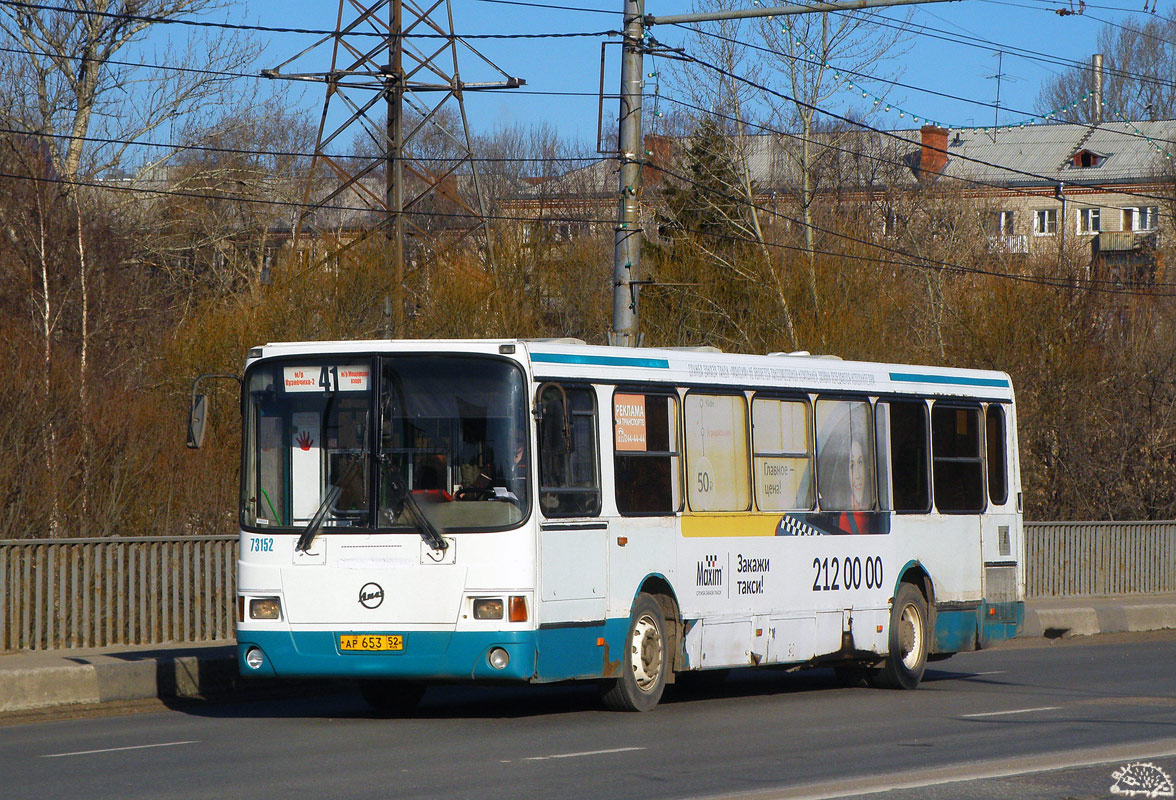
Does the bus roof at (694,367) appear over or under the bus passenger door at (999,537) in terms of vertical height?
over

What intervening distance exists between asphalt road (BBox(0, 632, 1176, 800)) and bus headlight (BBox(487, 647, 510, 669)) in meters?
0.47

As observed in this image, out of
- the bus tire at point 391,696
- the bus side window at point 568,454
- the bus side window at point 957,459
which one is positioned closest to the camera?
the bus side window at point 568,454

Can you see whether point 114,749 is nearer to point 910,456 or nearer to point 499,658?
point 499,658

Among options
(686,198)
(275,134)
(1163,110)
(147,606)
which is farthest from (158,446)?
(1163,110)

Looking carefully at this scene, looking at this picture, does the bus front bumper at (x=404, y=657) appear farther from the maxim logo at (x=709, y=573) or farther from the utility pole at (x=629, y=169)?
the utility pole at (x=629, y=169)

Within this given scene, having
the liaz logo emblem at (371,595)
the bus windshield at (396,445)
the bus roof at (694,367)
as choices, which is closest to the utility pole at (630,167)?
the bus roof at (694,367)

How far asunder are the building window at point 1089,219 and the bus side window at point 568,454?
85708 mm

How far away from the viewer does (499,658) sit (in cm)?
1164

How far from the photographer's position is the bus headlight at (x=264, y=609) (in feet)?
40.1

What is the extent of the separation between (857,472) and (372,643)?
17.9ft

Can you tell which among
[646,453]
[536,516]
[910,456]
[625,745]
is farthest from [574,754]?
[910,456]

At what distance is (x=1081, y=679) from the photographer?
1622 centimetres

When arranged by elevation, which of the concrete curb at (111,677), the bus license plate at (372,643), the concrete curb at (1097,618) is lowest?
the concrete curb at (1097,618)

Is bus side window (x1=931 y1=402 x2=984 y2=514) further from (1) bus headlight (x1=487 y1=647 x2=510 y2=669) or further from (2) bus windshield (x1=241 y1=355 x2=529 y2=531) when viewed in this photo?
(1) bus headlight (x1=487 y1=647 x2=510 y2=669)
